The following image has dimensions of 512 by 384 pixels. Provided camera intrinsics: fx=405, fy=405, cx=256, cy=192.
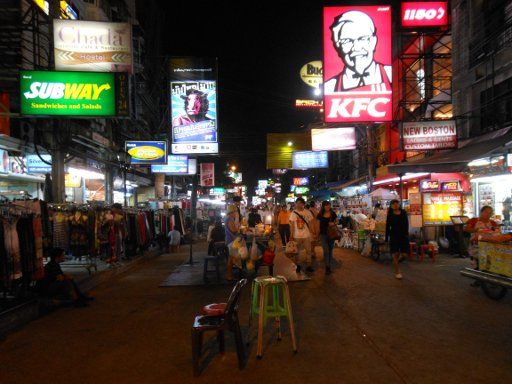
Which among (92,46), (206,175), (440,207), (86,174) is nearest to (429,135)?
(440,207)

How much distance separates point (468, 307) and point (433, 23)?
49.4ft

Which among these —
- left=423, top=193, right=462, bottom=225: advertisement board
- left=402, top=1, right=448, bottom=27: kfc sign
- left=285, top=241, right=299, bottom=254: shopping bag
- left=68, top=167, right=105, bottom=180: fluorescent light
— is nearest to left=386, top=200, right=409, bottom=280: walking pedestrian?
left=285, top=241, right=299, bottom=254: shopping bag

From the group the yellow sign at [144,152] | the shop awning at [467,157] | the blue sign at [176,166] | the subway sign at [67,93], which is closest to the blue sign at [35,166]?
the subway sign at [67,93]

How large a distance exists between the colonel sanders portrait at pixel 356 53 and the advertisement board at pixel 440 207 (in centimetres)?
443

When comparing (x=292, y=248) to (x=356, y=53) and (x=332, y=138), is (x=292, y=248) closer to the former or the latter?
(x=356, y=53)

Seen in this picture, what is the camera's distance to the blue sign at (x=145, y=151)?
59.7ft

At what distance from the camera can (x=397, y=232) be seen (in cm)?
956

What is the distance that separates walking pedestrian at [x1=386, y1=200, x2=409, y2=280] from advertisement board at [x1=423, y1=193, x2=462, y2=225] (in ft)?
16.1

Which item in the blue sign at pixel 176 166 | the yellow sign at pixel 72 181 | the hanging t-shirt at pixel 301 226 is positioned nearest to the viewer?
the hanging t-shirt at pixel 301 226

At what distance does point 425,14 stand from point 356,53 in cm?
497

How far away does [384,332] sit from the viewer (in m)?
5.66

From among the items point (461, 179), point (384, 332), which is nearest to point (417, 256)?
point (461, 179)

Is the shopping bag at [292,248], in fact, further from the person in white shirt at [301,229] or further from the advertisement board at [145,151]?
the advertisement board at [145,151]

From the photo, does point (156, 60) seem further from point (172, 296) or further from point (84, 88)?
point (172, 296)
